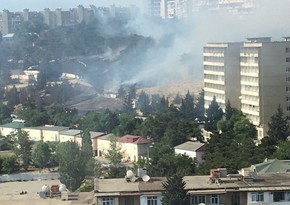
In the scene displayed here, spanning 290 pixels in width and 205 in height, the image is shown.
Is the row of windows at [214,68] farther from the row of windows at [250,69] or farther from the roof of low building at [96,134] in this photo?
the roof of low building at [96,134]

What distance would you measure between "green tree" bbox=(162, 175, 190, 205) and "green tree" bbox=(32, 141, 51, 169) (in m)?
12.0

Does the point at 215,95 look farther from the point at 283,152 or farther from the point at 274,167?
the point at 274,167

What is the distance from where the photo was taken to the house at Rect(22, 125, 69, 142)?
26328 mm

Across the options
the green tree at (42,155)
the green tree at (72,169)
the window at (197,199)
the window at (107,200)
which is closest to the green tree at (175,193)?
the window at (197,199)

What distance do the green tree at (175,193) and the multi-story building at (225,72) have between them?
1536 cm

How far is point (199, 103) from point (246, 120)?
5988 mm

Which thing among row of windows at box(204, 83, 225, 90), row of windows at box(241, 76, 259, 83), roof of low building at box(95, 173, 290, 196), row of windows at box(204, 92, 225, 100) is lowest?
roof of low building at box(95, 173, 290, 196)

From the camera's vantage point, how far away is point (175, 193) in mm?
10266

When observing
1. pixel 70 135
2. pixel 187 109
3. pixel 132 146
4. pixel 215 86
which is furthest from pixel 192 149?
pixel 215 86

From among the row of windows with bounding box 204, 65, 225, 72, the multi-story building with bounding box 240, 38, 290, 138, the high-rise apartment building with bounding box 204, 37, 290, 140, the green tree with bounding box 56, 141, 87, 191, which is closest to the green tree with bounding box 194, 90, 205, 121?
the row of windows with bounding box 204, 65, 225, 72

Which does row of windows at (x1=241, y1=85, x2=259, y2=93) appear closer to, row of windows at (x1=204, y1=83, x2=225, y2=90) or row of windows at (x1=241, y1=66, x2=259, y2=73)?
row of windows at (x1=241, y1=66, x2=259, y2=73)

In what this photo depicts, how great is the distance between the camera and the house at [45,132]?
2633 cm

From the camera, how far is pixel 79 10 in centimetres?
5891

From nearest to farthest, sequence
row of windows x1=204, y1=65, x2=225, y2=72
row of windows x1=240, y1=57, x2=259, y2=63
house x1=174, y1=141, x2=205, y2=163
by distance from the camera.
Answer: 1. house x1=174, y1=141, x2=205, y2=163
2. row of windows x1=240, y1=57, x2=259, y2=63
3. row of windows x1=204, y1=65, x2=225, y2=72
